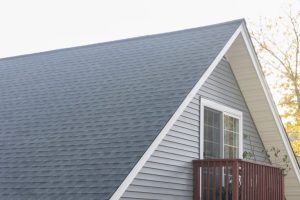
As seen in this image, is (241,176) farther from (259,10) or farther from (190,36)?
(259,10)

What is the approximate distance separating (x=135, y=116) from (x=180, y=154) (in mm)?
1296

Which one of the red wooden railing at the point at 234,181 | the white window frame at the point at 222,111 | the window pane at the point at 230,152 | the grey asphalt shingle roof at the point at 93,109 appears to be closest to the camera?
the grey asphalt shingle roof at the point at 93,109

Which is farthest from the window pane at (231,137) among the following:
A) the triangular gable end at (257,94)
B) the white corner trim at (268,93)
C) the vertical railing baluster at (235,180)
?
the vertical railing baluster at (235,180)

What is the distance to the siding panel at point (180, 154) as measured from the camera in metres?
9.98

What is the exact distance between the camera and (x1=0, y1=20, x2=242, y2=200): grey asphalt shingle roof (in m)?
9.19

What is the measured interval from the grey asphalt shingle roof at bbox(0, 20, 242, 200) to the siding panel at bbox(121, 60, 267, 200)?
2.28ft

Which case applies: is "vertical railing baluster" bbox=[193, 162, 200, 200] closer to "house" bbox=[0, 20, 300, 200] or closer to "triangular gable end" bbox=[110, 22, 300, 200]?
"house" bbox=[0, 20, 300, 200]

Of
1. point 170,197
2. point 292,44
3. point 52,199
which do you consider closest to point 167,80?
point 170,197

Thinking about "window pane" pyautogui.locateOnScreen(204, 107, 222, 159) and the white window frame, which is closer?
the white window frame

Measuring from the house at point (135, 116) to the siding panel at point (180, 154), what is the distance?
19mm

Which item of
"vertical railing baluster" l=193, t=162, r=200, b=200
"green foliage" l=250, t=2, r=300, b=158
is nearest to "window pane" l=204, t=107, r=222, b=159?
"vertical railing baluster" l=193, t=162, r=200, b=200

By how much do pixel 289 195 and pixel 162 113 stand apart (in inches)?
247

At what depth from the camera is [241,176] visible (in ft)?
35.4

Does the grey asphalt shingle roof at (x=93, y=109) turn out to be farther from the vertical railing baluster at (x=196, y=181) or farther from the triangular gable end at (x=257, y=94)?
the vertical railing baluster at (x=196, y=181)
